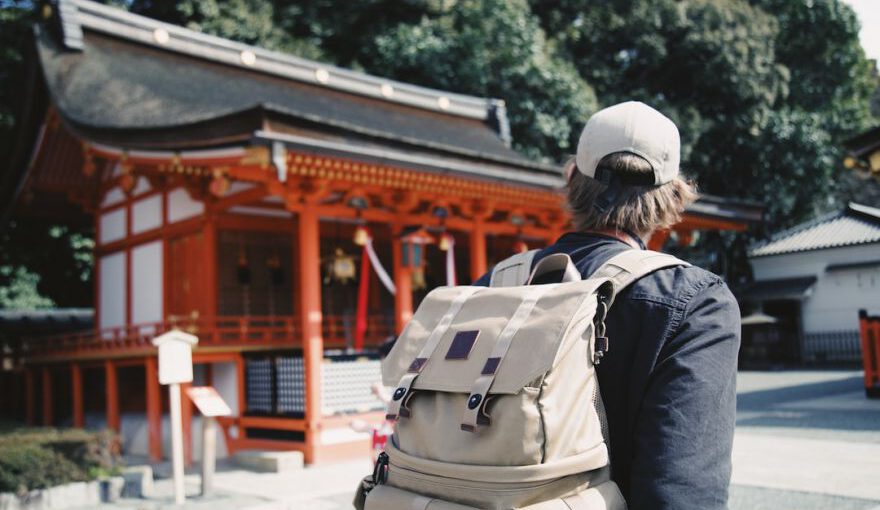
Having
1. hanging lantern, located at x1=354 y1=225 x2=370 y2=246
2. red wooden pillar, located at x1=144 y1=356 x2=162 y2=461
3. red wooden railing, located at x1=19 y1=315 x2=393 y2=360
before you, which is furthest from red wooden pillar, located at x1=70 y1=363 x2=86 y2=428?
hanging lantern, located at x1=354 y1=225 x2=370 y2=246

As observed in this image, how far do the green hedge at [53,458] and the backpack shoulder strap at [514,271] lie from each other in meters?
6.34

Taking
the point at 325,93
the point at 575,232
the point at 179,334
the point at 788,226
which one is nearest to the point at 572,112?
the point at 325,93

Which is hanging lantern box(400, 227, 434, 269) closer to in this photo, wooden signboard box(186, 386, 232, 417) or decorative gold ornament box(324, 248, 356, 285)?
decorative gold ornament box(324, 248, 356, 285)

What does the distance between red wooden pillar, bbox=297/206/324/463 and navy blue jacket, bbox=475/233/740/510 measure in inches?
294

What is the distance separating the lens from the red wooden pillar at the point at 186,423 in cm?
949

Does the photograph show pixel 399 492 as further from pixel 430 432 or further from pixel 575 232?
pixel 575 232

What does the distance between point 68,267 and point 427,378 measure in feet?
62.2

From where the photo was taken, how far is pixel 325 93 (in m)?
14.3

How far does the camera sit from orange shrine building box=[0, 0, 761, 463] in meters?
8.83

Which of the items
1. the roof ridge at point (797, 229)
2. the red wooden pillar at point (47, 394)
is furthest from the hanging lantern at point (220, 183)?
the roof ridge at point (797, 229)

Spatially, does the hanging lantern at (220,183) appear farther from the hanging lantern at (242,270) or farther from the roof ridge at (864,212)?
the roof ridge at (864,212)

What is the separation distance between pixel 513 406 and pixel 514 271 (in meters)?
0.48

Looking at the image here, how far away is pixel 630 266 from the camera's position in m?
1.55

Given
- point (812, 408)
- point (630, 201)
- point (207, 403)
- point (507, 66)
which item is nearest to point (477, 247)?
point (812, 408)
